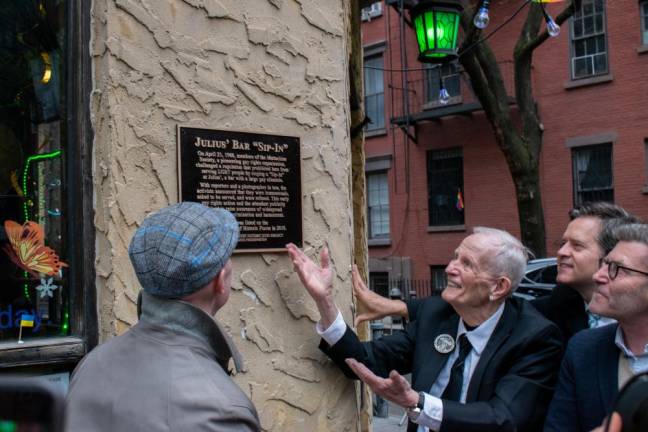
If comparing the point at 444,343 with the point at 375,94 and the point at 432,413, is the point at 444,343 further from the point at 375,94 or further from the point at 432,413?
the point at 375,94

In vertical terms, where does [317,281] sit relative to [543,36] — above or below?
below

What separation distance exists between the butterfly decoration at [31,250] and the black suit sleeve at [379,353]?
1310 mm

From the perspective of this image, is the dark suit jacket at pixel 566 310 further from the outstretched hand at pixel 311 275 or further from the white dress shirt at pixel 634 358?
the outstretched hand at pixel 311 275

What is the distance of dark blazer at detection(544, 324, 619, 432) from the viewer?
2766 millimetres

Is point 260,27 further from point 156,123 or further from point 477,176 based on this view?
point 477,176

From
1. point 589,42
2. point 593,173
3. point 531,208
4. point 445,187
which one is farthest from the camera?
point 445,187

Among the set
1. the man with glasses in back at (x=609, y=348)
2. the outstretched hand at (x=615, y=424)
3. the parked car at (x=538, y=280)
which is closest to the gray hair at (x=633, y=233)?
the man with glasses in back at (x=609, y=348)

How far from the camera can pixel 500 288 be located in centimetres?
337

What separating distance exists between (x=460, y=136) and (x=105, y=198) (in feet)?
59.0

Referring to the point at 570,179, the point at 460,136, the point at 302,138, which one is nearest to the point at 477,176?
the point at 460,136

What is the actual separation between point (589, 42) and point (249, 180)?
54.2 feet

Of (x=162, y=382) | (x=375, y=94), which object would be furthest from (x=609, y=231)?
(x=375, y=94)

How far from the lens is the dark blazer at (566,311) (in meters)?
3.58

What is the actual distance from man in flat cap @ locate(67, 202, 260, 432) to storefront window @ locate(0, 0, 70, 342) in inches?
53.5
